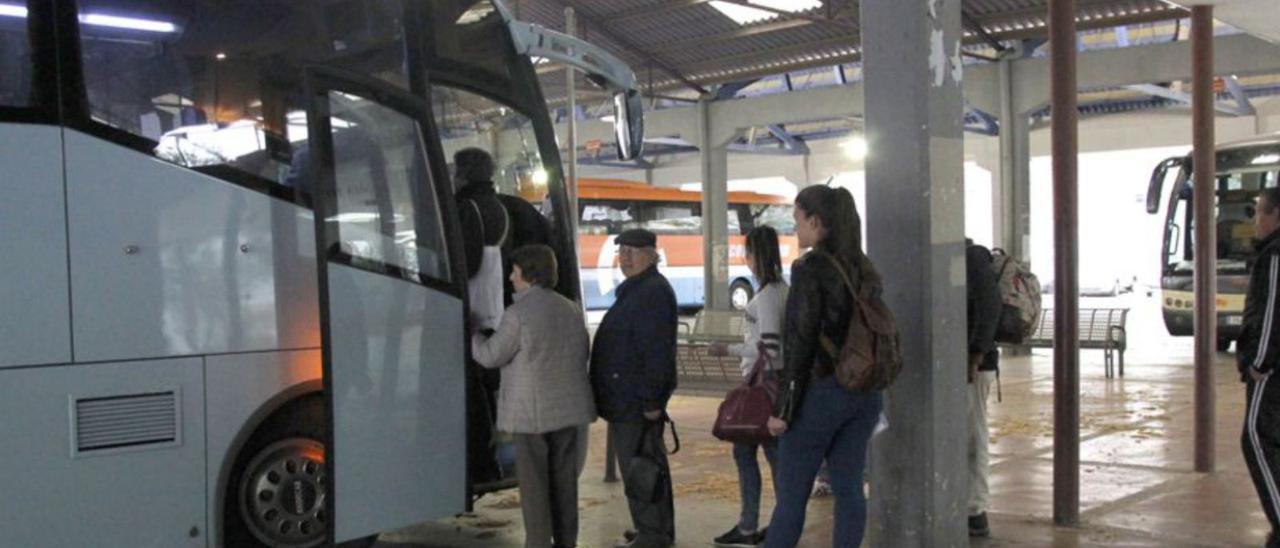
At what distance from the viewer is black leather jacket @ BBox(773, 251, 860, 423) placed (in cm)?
539

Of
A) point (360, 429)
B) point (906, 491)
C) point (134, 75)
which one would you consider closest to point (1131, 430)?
point (906, 491)

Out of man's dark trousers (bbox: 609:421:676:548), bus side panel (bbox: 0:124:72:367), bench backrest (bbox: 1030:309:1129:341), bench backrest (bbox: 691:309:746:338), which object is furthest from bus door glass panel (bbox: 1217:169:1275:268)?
bus side panel (bbox: 0:124:72:367)

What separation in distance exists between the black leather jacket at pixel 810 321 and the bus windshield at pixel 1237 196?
1682cm

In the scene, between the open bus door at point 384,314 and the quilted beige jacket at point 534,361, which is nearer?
the open bus door at point 384,314

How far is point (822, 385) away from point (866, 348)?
285 millimetres

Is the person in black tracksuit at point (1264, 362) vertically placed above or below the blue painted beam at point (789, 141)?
below

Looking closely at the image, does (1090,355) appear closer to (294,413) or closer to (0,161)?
(294,413)

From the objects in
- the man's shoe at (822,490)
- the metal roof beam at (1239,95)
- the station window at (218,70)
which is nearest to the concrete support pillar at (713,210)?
the metal roof beam at (1239,95)

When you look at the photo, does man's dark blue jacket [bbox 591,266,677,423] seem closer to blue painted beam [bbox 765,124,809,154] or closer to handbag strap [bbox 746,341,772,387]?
handbag strap [bbox 746,341,772,387]

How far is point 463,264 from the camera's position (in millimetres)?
6645

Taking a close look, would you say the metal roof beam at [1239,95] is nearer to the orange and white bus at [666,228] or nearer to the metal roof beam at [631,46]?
the orange and white bus at [666,228]

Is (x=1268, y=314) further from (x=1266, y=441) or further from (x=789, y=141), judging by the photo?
(x=789, y=141)

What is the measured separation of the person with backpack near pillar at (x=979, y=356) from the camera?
6844mm

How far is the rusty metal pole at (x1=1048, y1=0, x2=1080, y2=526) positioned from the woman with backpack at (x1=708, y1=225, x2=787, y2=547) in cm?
179
